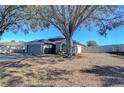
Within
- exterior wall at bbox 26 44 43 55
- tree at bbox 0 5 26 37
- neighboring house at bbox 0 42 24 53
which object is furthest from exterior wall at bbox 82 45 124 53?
tree at bbox 0 5 26 37

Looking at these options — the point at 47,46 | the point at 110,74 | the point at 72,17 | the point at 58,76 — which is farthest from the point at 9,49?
the point at 110,74

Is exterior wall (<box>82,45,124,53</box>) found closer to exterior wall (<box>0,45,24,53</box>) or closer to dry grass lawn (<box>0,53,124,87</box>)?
exterior wall (<box>0,45,24,53</box>)

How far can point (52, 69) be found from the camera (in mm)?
11508

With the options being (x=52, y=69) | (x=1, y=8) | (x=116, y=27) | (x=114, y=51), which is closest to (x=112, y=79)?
(x=52, y=69)

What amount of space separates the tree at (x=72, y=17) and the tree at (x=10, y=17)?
156cm

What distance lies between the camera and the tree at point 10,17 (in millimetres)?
18000

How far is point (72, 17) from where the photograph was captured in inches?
651

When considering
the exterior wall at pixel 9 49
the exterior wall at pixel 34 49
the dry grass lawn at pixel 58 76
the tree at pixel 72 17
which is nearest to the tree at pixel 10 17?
the tree at pixel 72 17

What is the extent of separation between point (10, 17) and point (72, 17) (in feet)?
21.0

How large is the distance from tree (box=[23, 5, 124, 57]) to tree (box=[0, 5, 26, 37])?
1556mm

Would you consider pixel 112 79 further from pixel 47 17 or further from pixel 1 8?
pixel 1 8

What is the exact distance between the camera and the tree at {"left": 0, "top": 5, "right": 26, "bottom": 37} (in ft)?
59.1

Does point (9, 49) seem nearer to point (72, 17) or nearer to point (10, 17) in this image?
point (10, 17)
